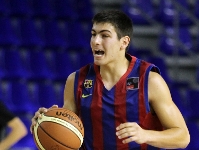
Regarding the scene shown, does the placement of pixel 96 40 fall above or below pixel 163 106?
above

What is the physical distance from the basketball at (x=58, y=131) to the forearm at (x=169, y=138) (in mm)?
467

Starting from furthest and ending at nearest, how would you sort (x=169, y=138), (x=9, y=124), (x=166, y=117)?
(x=9, y=124), (x=166, y=117), (x=169, y=138)

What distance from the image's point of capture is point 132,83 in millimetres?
3635

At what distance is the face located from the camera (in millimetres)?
3564

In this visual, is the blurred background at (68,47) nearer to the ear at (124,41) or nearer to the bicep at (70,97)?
the bicep at (70,97)

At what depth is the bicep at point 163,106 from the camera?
3.47 m

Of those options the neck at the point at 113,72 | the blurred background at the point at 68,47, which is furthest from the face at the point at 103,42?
the blurred background at the point at 68,47

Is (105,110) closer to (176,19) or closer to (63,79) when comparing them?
(63,79)

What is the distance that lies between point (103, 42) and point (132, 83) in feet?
1.07

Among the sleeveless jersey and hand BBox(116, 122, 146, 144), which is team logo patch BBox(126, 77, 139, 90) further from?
hand BBox(116, 122, 146, 144)

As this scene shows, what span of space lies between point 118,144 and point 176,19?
17.8 feet

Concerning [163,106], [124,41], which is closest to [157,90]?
[163,106]

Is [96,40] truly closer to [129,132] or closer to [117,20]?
[117,20]

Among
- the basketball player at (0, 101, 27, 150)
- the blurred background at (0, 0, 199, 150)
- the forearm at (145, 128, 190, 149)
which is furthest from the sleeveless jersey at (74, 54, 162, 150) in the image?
the blurred background at (0, 0, 199, 150)
